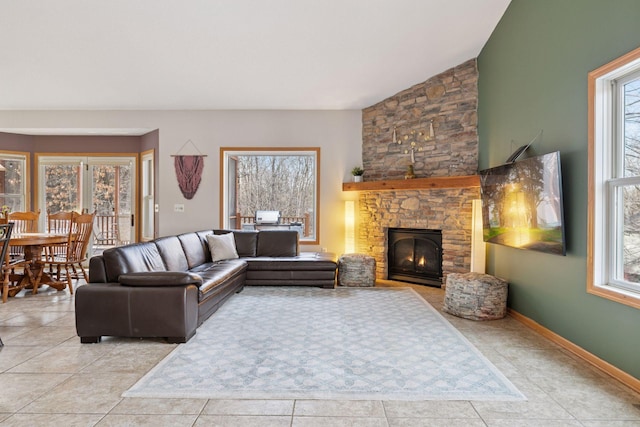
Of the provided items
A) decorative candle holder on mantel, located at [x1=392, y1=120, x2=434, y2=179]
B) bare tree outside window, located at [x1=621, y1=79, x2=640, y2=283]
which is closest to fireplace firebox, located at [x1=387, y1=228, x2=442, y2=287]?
decorative candle holder on mantel, located at [x1=392, y1=120, x2=434, y2=179]

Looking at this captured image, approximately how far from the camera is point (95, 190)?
721 centimetres

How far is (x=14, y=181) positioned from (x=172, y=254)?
4.98 metres

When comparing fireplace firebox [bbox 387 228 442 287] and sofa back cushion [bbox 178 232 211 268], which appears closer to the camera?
sofa back cushion [bbox 178 232 211 268]

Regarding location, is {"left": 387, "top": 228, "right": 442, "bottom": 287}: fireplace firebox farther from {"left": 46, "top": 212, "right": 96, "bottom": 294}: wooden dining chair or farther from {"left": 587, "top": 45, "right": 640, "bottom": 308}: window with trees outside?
{"left": 46, "top": 212, "right": 96, "bottom": 294}: wooden dining chair

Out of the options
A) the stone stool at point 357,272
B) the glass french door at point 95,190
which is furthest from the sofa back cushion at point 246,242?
the glass french door at point 95,190

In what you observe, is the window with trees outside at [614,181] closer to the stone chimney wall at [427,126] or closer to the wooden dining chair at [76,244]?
the stone chimney wall at [427,126]

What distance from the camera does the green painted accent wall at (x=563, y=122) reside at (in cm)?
266

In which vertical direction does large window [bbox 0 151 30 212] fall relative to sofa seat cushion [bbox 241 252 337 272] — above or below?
above

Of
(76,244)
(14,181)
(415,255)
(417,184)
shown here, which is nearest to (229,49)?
(417,184)

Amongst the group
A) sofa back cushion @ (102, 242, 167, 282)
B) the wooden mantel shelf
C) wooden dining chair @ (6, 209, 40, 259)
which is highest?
the wooden mantel shelf

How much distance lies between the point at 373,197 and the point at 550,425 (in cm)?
458

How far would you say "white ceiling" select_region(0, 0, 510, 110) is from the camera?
4.06 metres

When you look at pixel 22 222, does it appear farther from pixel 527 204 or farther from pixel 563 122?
pixel 563 122

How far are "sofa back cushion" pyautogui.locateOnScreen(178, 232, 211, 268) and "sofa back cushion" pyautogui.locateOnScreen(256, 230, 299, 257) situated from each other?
0.84 meters
